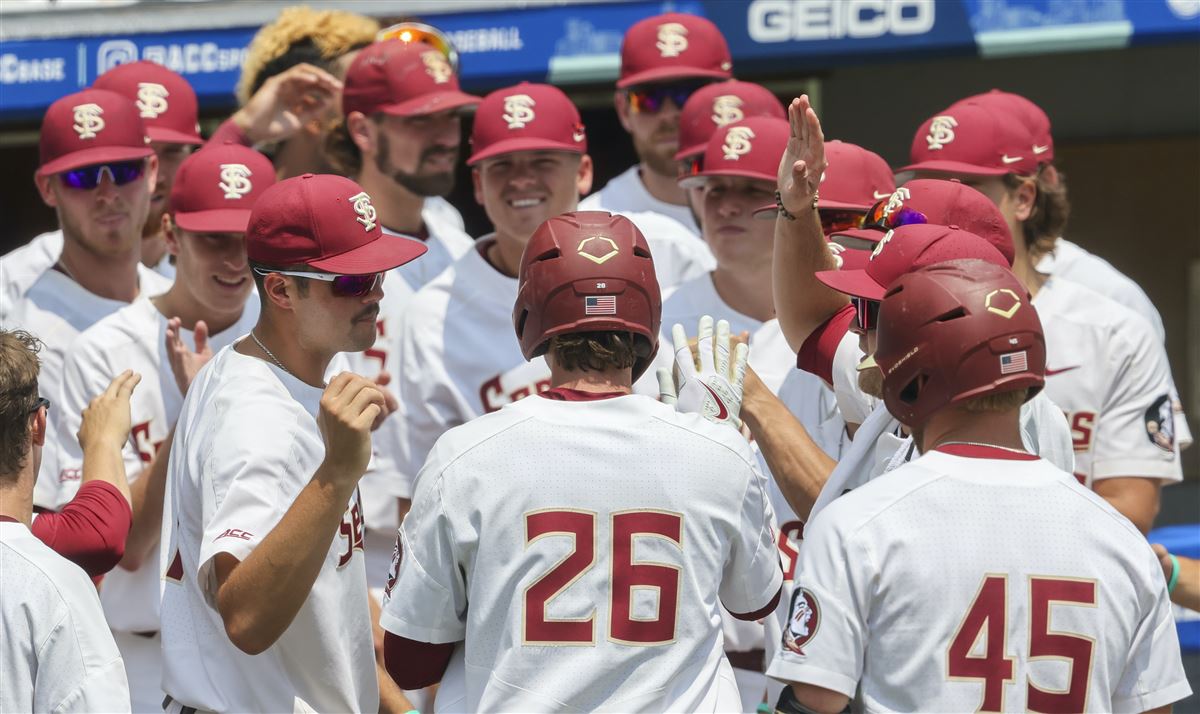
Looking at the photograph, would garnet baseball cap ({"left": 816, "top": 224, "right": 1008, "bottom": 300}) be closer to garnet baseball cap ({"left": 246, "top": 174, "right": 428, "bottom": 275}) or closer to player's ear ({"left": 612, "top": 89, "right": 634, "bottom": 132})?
garnet baseball cap ({"left": 246, "top": 174, "right": 428, "bottom": 275})

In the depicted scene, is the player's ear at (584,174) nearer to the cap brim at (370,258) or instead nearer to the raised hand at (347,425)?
the cap brim at (370,258)

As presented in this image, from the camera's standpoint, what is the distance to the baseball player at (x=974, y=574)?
251 cm

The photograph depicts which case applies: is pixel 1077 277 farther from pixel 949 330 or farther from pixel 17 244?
pixel 17 244

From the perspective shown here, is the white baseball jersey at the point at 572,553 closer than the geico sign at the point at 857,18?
Yes

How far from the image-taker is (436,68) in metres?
5.51

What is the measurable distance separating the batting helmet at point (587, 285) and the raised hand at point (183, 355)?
134 cm

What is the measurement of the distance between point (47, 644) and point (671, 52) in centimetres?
374

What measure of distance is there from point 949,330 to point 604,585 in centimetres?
76

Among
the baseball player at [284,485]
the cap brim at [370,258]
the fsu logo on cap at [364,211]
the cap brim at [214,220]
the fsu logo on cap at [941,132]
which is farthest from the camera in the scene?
the fsu logo on cap at [941,132]

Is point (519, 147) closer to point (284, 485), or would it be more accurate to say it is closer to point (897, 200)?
point (897, 200)

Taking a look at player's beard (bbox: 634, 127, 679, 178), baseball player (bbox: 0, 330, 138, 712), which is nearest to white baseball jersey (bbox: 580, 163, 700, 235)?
player's beard (bbox: 634, 127, 679, 178)

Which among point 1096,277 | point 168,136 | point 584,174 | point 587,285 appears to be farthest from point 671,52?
point 587,285

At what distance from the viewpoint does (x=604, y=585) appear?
9.04 feet

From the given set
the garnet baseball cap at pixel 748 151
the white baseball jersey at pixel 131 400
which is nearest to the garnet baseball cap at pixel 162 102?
the white baseball jersey at pixel 131 400
